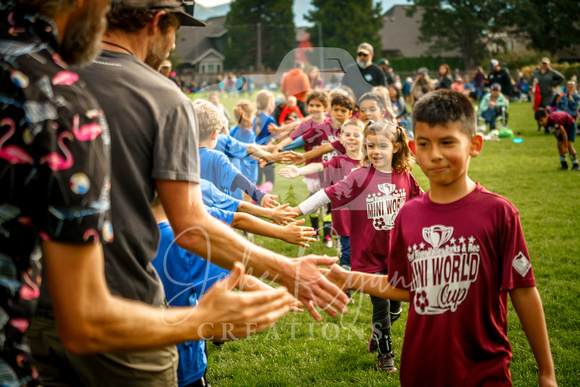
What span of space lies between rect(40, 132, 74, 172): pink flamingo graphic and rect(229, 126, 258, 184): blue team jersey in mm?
5498

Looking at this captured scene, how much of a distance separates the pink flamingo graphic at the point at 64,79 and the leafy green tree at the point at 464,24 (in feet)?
228

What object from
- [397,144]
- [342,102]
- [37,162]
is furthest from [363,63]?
[37,162]

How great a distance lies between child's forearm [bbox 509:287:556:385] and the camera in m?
2.26

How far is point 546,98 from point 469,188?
20.4m

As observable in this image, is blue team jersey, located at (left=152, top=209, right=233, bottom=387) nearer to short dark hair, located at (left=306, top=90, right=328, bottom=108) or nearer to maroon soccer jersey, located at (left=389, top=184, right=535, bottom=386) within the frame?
maroon soccer jersey, located at (left=389, top=184, right=535, bottom=386)

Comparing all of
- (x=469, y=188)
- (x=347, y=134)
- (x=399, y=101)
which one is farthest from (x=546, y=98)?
(x=469, y=188)

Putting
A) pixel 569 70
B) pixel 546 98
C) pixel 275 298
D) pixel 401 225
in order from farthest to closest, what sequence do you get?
pixel 569 70
pixel 546 98
pixel 401 225
pixel 275 298

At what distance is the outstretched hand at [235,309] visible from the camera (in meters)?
1.41

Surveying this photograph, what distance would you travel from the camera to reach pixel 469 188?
2480 millimetres

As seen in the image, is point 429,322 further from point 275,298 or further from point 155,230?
point 155,230

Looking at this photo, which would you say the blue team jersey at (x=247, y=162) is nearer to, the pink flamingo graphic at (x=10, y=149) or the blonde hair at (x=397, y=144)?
the blonde hair at (x=397, y=144)

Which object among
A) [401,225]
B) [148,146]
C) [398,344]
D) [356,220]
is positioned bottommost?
[398,344]

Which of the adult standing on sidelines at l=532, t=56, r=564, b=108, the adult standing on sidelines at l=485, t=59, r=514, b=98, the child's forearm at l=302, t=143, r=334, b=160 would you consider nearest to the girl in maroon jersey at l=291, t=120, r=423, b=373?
the child's forearm at l=302, t=143, r=334, b=160

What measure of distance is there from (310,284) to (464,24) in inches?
2723
